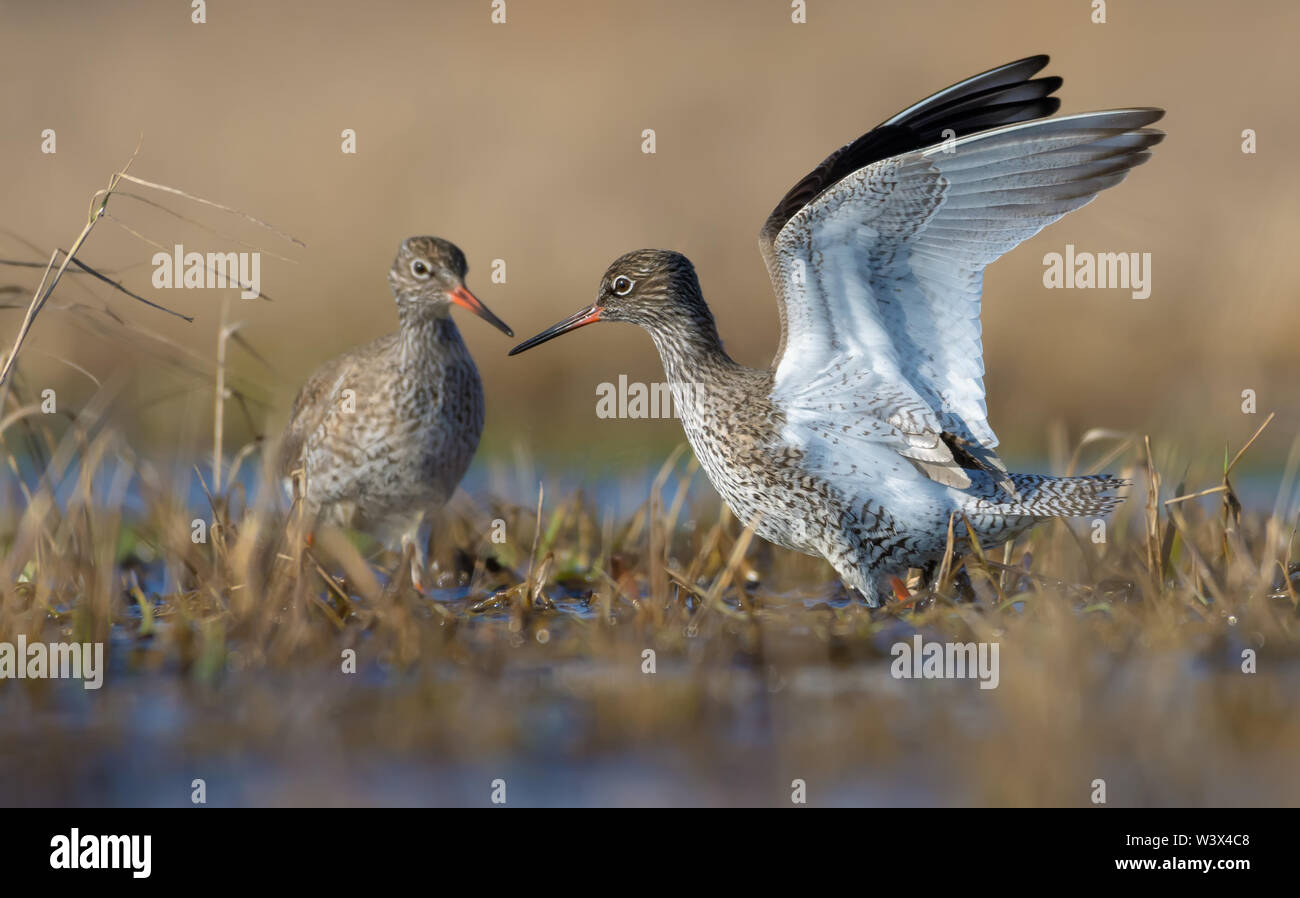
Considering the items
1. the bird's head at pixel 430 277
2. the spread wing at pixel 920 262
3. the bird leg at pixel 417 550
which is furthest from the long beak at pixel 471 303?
the spread wing at pixel 920 262

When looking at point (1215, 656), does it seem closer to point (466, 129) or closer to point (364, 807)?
point (364, 807)

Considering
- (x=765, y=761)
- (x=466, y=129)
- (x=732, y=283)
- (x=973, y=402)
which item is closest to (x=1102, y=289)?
(x=732, y=283)

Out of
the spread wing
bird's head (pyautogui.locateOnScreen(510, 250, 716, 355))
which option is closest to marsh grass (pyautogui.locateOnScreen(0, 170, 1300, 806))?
the spread wing

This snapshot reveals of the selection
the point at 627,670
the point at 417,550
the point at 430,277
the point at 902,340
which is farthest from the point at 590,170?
the point at 627,670

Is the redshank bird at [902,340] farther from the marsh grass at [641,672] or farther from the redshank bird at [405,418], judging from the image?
the redshank bird at [405,418]

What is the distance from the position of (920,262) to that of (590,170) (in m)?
8.85

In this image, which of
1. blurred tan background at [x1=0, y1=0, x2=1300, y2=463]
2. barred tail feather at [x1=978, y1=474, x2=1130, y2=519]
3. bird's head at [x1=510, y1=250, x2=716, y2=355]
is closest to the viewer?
barred tail feather at [x1=978, y1=474, x2=1130, y2=519]

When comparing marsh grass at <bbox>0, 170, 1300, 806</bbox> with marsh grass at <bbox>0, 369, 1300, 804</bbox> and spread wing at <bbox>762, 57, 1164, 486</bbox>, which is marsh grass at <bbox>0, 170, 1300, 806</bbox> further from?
spread wing at <bbox>762, 57, 1164, 486</bbox>

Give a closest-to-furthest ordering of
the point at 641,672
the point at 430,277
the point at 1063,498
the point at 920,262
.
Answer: the point at 641,672 < the point at 920,262 < the point at 1063,498 < the point at 430,277

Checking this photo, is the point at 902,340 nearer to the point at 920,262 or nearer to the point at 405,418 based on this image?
the point at 920,262

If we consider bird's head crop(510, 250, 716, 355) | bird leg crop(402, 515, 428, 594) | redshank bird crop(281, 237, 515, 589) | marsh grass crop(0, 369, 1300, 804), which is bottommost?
marsh grass crop(0, 369, 1300, 804)

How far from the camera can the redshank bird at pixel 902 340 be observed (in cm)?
539

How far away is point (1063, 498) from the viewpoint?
5770mm

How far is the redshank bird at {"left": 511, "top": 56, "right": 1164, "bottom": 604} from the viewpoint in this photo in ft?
17.7
